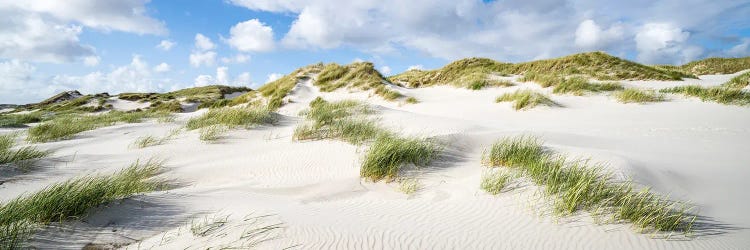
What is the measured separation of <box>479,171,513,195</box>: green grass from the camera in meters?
3.09

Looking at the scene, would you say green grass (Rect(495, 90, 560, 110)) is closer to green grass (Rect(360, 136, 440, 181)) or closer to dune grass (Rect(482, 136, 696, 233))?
green grass (Rect(360, 136, 440, 181))

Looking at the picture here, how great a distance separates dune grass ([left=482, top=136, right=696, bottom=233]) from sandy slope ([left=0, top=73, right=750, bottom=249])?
0.12 metres

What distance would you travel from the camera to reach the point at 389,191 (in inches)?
137

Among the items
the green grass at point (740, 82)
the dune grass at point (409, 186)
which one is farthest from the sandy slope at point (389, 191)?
the green grass at point (740, 82)

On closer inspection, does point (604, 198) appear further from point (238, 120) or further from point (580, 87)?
point (580, 87)

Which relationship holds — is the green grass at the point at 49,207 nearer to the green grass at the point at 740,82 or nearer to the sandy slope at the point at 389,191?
the sandy slope at the point at 389,191

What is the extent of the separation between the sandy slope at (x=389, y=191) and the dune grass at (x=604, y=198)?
0.12m

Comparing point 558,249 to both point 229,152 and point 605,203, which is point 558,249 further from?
point 229,152

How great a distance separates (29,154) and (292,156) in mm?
3276

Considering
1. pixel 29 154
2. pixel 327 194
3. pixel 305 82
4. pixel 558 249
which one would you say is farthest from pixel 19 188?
pixel 305 82

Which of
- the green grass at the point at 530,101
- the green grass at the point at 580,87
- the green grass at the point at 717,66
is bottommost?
the green grass at the point at 530,101

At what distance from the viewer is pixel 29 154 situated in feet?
14.9

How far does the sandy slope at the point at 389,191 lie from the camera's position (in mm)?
2277

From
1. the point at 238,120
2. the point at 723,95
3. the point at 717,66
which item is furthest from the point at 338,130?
the point at 717,66
